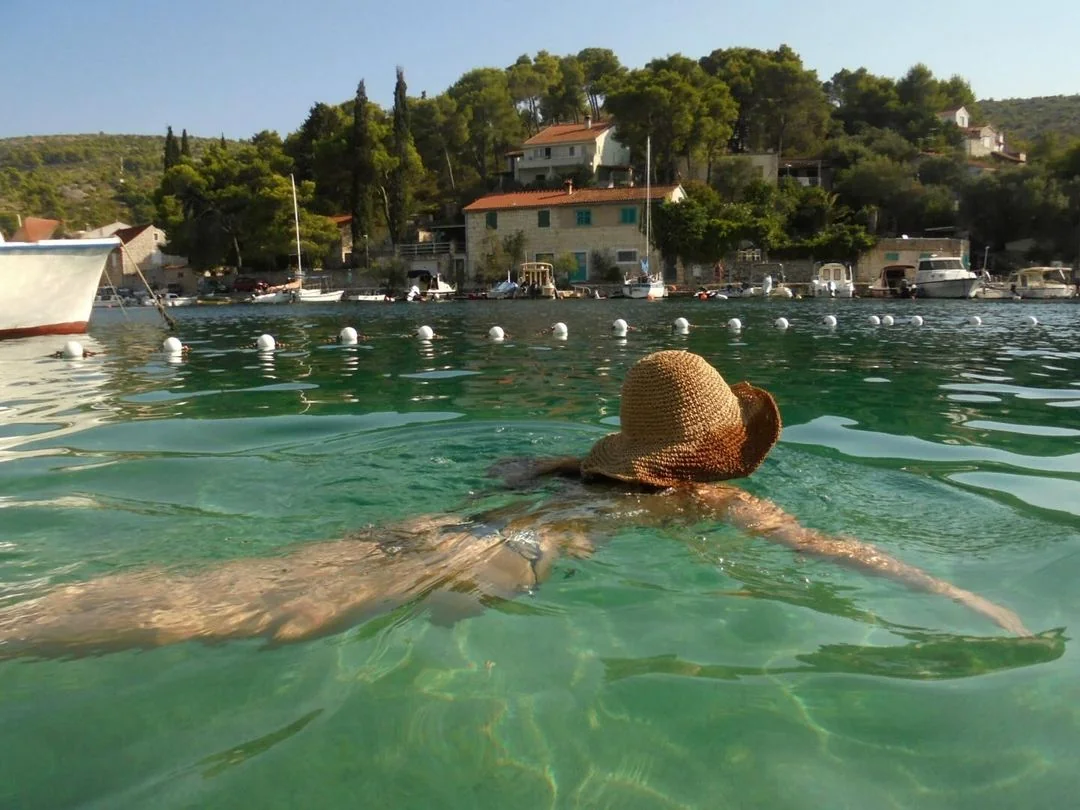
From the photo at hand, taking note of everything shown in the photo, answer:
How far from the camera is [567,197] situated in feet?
178

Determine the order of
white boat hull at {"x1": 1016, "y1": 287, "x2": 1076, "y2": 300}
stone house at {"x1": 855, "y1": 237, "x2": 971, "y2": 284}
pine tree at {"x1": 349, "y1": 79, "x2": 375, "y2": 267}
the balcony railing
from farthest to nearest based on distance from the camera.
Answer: the balcony railing, pine tree at {"x1": 349, "y1": 79, "x2": 375, "y2": 267}, stone house at {"x1": 855, "y1": 237, "x2": 971, "y2": 284}, white boat hull at {"x1": 1016, "y1": 287, "x2": 1076, "y2": 300}

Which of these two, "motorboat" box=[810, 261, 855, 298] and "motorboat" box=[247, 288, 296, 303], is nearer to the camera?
"motorboat" box=[810, 261, 855, 298]

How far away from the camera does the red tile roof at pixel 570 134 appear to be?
60625 millimetres

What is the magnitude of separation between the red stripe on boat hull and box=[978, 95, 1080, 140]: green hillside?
106965 mm

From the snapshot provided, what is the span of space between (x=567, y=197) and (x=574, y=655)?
5360cm

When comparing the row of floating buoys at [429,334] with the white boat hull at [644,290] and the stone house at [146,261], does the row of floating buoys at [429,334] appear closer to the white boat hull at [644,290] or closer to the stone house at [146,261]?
the white boat hull at [644,290]

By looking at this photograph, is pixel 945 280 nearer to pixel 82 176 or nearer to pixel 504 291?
pixel 504 291

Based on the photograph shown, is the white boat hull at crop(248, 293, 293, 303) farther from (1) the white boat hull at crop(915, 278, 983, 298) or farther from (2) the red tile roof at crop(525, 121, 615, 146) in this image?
(1) the white boat hull at crop(915, 278, 983, 298)

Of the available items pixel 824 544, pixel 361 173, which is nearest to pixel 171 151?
pixel 361 173

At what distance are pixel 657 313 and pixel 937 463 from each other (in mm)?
24394

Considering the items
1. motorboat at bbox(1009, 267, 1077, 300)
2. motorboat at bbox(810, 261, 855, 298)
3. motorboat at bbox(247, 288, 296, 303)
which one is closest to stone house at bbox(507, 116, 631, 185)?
motorboat at bbox(810, 261, 855, 298)

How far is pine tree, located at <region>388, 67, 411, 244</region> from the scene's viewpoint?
57.0 m

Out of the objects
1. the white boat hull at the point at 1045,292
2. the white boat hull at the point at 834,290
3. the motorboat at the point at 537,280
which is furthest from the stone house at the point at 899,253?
the motorboat at the point at 537,280

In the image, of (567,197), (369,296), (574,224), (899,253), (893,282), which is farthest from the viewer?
(567,197)
